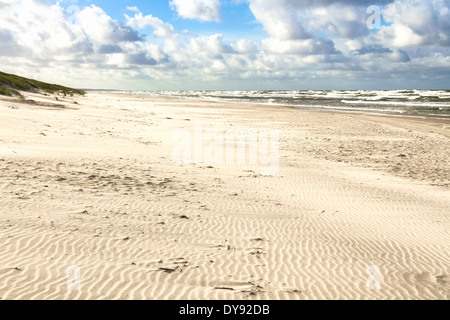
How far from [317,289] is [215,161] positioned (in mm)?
9475

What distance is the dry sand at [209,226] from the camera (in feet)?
17.8

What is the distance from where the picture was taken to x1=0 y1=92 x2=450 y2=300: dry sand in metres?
5.41

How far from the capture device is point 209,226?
307 inches
